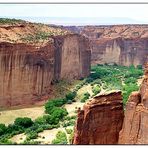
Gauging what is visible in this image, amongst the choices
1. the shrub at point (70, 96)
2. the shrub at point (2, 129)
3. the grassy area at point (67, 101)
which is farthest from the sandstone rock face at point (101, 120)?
the shrub at point (70, 96)

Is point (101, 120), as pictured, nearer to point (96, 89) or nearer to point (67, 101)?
point (67, 101)

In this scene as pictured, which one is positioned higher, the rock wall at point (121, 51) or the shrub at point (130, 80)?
the rock wall at point (121, 51)

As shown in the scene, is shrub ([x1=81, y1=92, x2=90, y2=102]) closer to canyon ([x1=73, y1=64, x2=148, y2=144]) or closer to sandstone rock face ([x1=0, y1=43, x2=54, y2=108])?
sandstone rock face ([x1=0, y1=43, x2=54, y2=108])

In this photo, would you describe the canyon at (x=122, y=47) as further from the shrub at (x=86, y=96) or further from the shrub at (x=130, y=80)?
the shrub at (x=86, y=96)

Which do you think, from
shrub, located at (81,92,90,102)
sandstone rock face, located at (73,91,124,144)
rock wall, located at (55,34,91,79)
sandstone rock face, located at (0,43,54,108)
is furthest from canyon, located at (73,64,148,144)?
rock wall, located at (55,34,91,79)

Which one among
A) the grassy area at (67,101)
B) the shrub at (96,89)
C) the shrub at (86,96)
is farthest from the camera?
the shrub at (96,89)

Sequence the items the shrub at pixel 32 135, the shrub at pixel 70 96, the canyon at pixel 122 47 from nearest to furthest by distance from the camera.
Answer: the shrub at pixel 32 135, the shrub at pixel 70 96, the canyon at pixel 122 47

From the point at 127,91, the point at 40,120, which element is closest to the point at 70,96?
the point at 127,91
